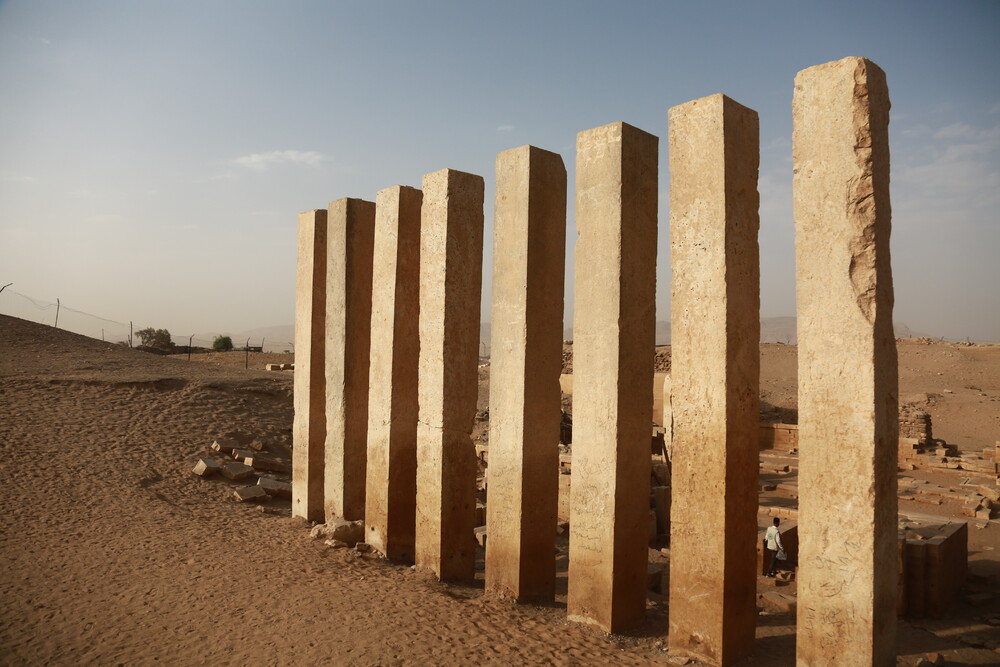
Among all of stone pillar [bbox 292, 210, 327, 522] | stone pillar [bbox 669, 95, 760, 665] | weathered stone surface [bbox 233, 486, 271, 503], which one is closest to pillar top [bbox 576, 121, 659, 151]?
stone pillar [bbox 669, 95, 760, 665]

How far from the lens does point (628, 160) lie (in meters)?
4.88

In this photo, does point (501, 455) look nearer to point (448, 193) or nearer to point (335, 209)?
point (448, 193)

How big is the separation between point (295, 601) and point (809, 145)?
196 inches

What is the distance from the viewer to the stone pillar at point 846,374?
369 centimetres

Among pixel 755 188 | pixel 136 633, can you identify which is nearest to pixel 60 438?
pixel 136 633

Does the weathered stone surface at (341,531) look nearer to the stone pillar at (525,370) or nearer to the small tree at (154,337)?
the stone pillar at (525,370)

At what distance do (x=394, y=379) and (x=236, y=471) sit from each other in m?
4.17

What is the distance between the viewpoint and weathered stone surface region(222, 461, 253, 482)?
948 centimetres

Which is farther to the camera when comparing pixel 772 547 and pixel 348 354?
pixel 348 354

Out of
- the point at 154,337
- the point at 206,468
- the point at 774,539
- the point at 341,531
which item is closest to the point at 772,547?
the point at 774,539

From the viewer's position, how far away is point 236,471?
31.3 feet

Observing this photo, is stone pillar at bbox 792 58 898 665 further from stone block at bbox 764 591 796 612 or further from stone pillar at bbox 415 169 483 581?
stone pillar at bbox 415 169 483 581

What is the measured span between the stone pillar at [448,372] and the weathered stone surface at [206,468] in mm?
4461

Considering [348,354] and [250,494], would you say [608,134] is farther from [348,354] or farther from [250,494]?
[250,494]
